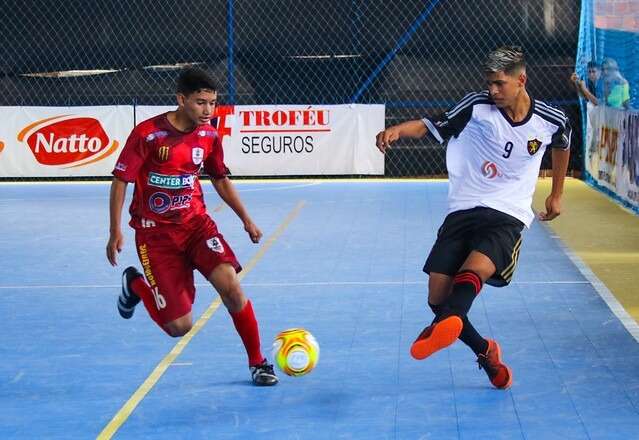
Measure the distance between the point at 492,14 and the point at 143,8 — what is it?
6.92 m

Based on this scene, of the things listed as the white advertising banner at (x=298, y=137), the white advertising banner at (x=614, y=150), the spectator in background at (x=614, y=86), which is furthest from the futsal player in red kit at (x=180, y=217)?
the white advertising banner at (x=298, y=137)

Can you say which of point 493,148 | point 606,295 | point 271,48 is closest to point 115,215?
point 493,148

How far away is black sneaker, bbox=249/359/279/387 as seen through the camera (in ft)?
23.6

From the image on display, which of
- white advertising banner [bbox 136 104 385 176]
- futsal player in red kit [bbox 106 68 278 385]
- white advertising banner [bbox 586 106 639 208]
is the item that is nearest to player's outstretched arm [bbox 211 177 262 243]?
futsal player in red kit [bbox 106 68 278 385]

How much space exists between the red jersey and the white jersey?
1389 mm

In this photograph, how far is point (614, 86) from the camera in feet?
65.3

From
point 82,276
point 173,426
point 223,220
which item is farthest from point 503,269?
point 223,220

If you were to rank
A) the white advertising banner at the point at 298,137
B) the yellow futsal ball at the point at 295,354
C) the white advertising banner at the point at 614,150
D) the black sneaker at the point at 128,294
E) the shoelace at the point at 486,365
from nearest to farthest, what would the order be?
1. the shoelace at the point at 486,365
2. the yellow futsal ball at the point at 295,354
3. the black sneaker at the point at 128,294
4. the white advertising banner at the point at 614,150
5. the white advertising banner at the point at 298,137

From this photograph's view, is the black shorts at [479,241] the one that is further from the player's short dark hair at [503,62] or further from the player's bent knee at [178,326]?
the player's bent knee at [178,326]

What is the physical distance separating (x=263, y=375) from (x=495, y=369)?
4.34 feet

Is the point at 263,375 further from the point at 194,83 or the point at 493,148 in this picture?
the point at 493,148

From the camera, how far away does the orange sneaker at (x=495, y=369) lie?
6984mm

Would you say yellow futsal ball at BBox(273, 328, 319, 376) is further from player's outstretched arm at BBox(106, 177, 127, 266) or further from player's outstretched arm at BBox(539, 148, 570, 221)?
player's outstretched arm at BBox(539, 148, 570, 221)

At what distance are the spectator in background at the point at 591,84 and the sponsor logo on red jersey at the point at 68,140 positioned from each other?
871 centimetres
